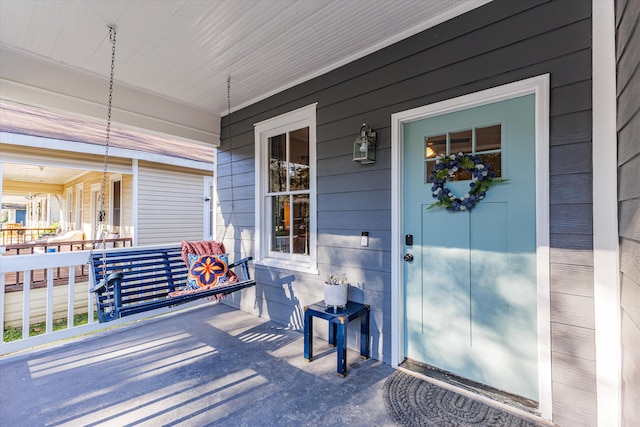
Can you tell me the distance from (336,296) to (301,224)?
3.61 ft

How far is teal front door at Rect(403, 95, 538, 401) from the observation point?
1945mm

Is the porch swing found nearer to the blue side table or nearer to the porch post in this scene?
the blue side table

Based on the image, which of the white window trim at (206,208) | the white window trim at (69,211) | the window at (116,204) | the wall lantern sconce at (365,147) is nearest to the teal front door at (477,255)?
the wall lantern sconce at (365,147)

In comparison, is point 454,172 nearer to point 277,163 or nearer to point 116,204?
point 277,163

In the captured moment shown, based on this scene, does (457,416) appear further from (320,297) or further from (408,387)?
(320,297)

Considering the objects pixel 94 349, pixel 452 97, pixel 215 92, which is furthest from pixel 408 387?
pixel 215 92

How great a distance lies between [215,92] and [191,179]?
14.2 feet

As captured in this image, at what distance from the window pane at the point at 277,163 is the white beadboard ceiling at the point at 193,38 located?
66cm

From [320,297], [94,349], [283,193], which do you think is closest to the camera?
[94,349]

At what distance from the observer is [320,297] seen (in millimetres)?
3045

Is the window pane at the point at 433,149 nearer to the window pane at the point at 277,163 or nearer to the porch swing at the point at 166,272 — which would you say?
the window pane at the point at 277,163

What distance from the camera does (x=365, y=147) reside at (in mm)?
2525

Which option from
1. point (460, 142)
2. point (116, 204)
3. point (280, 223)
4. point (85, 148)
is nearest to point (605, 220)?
point (460, 142)

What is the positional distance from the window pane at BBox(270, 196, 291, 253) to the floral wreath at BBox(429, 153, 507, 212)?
1.78 metres
